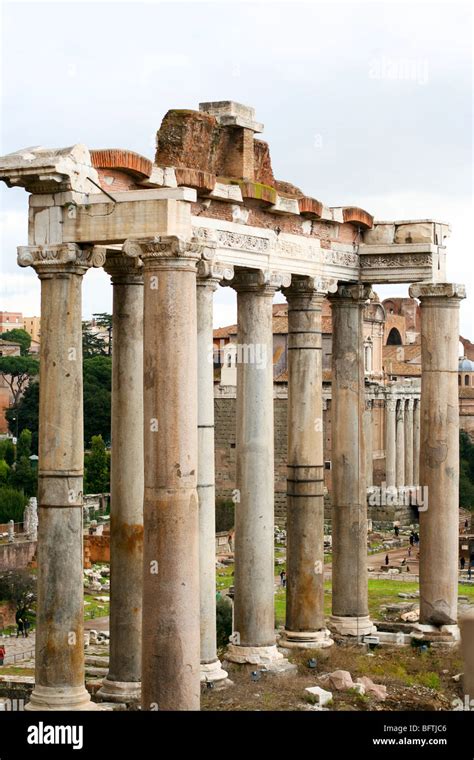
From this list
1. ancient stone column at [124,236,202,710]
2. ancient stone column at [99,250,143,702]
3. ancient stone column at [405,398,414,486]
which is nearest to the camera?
ancient stone column at [124,236,202,710]

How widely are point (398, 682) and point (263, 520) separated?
9.03ft

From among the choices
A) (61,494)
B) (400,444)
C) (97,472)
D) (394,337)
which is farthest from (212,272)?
(394,337)

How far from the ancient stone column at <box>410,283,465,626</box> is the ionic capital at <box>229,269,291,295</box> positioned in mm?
3095

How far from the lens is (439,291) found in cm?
2428

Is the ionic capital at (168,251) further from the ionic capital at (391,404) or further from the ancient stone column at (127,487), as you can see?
the ionic capital at (391,404)

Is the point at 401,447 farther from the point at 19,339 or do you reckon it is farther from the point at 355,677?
the point at 355,677

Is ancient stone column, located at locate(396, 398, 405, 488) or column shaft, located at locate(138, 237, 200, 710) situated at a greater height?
ancient stone column, located at locate(396, 398, 405, 488)

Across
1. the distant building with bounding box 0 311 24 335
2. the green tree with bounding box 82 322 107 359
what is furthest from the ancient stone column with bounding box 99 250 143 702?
the distant building with bounding box 0 311 24 335

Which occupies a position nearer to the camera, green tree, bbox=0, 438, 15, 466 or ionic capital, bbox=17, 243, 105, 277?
ionic capital, bbox=17, 243, 105, 277

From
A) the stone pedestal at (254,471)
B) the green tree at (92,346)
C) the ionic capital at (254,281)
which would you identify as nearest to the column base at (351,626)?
the stone pedestal at (254,471)

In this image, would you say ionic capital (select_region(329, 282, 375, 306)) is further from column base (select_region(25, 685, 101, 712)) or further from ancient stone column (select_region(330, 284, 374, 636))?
column base (select_region(25, 685, 101, 712))

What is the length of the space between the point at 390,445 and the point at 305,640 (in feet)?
196

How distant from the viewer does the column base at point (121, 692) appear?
64.9ft

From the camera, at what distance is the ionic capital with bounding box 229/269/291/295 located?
22094 mm
